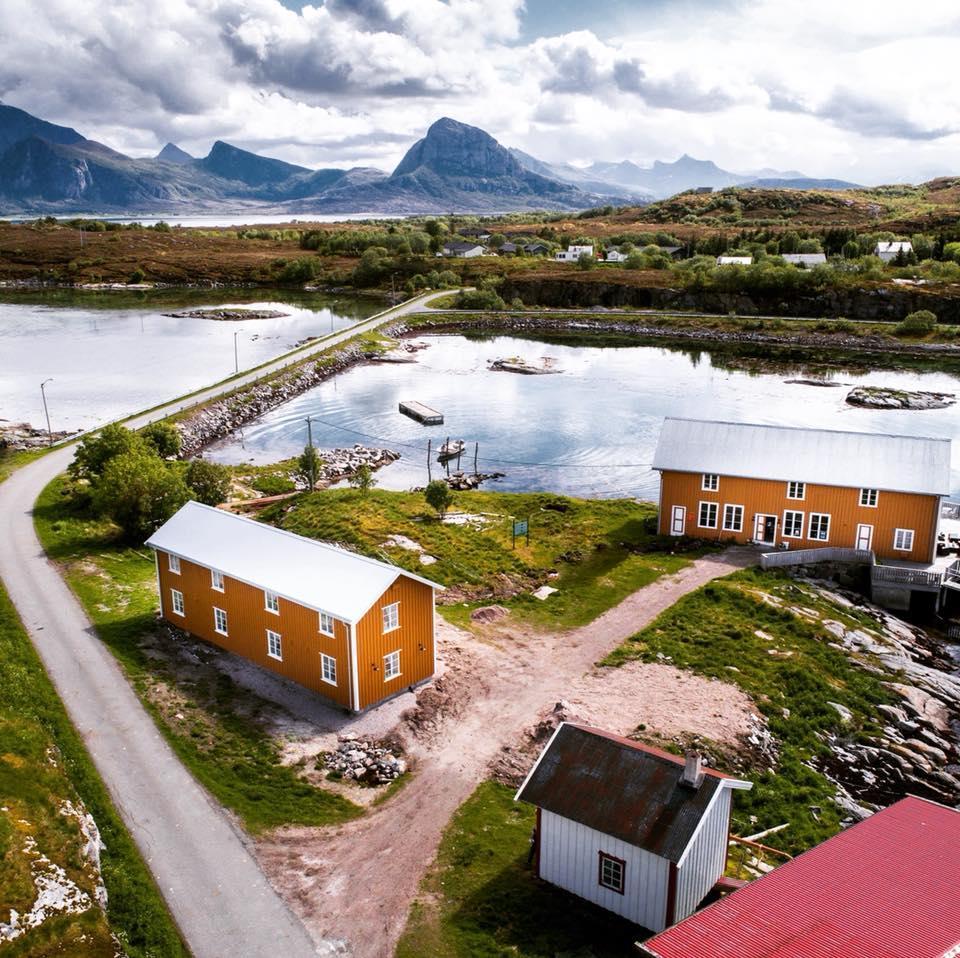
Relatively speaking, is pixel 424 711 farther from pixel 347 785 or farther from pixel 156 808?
pixel 156 808

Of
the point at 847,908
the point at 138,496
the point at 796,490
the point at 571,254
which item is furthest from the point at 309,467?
the point at 571,254

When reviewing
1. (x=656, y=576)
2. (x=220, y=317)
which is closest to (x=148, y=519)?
(x=656, y=576)

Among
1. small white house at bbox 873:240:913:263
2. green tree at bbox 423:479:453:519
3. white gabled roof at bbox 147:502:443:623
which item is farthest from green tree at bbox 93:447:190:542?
small white house at bbox 873:240:913:263

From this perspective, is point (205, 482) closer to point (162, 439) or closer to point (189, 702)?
point (162, 439)

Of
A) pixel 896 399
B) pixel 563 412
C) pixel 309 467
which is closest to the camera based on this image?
pixel 309 467

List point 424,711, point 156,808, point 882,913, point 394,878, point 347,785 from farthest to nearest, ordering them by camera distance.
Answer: point 424,711 → point 347,785 → point 156,808 → point 394,878 → point 882,913

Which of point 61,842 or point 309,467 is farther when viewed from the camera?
point 309,467
